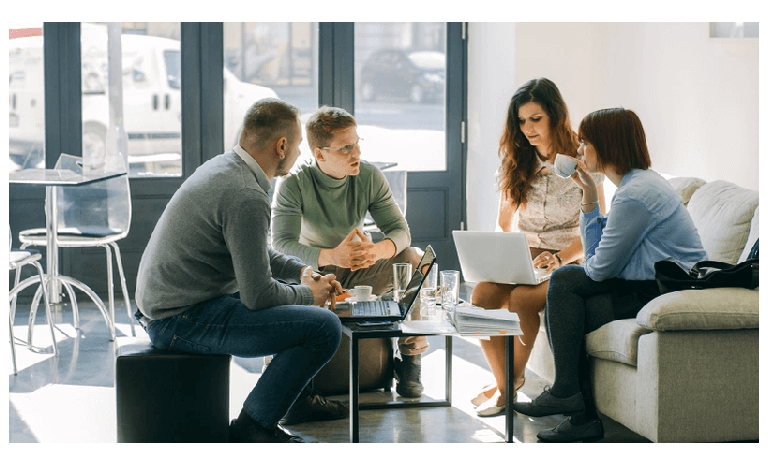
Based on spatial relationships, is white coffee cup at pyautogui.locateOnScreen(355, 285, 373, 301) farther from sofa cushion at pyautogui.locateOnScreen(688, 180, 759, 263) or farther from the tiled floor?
sofa cushion at pyautogui.locateOnScreen(688, 180, 759, 263)

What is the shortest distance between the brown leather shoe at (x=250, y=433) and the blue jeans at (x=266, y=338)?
19 millimetres

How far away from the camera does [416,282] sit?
291 cm

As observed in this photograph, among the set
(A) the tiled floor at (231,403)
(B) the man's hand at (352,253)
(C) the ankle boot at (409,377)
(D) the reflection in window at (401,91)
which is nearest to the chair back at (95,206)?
(A) the tiled floor at (231,403)

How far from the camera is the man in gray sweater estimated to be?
251 cm

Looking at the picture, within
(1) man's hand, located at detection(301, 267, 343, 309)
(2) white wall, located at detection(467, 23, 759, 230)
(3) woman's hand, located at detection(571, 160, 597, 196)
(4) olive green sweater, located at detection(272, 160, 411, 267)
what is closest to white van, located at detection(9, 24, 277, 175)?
Result: (2) white wall, located at detection(467, 23, 759, 230)

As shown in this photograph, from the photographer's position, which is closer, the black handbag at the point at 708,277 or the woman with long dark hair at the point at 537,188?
the black handbag at the point at 708,277

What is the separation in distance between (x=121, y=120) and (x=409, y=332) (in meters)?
3.69

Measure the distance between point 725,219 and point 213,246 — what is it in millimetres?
1767

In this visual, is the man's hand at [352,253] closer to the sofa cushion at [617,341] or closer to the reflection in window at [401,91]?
the sofa cushion at [617,341]

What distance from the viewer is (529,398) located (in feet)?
11.1

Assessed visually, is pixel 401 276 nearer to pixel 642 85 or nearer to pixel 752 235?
pixel 752 235

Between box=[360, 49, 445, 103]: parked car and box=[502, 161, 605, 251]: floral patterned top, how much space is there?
8.74ft

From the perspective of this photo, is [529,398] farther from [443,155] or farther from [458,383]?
[443,155]

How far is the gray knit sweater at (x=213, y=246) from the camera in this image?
98.2 inches
